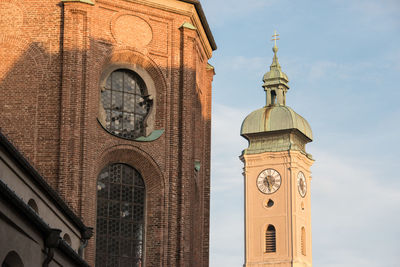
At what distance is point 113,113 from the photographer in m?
29.8

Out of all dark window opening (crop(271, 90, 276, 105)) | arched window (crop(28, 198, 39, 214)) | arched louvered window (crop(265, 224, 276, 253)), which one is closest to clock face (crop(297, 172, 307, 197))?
arched louvered window (crop(265, 224, 276, 253))

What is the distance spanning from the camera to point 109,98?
29766 mm

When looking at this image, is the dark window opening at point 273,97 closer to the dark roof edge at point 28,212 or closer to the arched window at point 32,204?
the arched window at point 32,204

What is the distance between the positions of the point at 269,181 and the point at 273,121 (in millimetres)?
7053

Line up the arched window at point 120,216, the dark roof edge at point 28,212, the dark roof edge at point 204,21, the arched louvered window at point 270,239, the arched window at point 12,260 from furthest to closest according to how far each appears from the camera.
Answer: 1. the arched louvered window at point 270,239
2. the dark roof edge at point 204,21
3. the arched window at point 120,216
4. the arched window at point 12,260
5. the dark roof edge at point 28,212

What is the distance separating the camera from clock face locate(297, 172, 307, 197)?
106 metres

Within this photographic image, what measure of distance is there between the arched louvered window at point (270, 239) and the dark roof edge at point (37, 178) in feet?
259

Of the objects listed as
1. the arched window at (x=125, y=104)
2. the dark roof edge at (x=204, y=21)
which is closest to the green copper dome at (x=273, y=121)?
the dark roof edge at (x=204, y=21)

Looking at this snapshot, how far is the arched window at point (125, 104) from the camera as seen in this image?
97.5 ft

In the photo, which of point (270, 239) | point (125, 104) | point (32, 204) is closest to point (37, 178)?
point (32, 204)

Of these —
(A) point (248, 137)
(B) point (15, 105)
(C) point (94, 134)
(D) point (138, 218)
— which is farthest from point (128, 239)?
(A) point (248, 137)

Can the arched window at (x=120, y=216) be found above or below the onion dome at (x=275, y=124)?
below

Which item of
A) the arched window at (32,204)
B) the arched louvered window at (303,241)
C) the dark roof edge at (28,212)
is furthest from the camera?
the arched louvered window at (303,241)

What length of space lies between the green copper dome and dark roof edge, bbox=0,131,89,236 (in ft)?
268
